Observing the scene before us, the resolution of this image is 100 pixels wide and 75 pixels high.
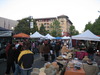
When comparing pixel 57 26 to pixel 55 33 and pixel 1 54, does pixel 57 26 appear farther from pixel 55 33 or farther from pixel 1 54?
pixel 1 54

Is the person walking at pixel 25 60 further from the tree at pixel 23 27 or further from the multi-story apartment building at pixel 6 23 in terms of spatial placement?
the multi-story apartment building at pixel 6 23

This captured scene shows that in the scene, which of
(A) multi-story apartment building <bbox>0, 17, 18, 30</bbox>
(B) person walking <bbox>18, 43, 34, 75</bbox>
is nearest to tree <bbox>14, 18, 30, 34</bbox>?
(A) multi-story apartment building <bbox>0, 17, 18, 30</bbox>

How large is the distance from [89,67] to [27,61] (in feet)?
9.36

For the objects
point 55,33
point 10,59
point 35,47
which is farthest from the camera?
point 55,33

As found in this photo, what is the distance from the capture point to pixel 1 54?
9.20m

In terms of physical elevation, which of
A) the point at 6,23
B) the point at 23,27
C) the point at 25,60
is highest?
the point at 6,23

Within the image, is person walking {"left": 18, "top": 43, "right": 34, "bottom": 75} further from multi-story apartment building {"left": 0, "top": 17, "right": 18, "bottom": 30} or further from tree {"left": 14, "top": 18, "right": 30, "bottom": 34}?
multi-story apartment building {"left": 0, "top": 17, "right": 18, "bottom": 30}

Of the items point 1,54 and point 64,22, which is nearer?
point 1,54

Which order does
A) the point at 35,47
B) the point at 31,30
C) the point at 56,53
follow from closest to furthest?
the point at 56,53, the point at 35,47, the point at 31,30

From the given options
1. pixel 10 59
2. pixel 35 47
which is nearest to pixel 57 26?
pixel 35 47

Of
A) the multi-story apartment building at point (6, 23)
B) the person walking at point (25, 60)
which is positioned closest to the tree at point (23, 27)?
the multi-story apartment building at point (6, 23)

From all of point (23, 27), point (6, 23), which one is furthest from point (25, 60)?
point (6, 23)

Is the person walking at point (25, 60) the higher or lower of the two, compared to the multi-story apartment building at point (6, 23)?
lower

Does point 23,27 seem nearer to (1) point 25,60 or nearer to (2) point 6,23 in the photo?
(2) point 6,23
